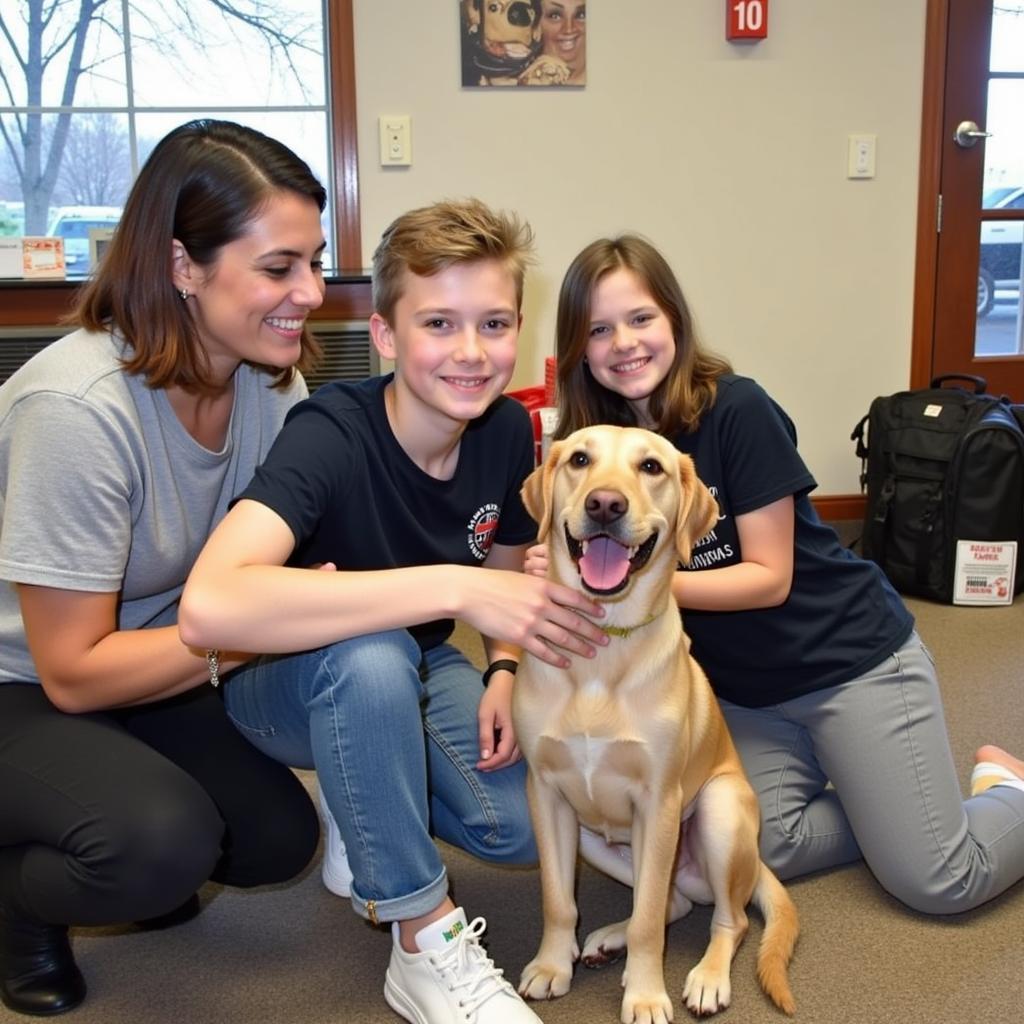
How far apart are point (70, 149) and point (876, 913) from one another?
11.6ft

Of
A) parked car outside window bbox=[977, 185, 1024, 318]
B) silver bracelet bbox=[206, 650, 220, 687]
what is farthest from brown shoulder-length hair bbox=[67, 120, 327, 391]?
parked car outside window bbox=[977, 185, 1024, 318]

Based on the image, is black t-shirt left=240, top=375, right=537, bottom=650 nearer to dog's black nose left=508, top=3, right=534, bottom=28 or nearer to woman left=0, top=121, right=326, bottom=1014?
woman left=0, top=121, right=326, bottom=1014

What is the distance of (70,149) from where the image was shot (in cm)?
393

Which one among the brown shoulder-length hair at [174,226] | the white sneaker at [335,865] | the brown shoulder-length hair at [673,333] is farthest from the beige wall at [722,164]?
the white sneaker at [335,865]

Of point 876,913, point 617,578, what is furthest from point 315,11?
point 876,913

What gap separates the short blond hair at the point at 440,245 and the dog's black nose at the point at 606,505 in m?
0.43

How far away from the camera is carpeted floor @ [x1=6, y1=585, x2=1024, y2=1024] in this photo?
5.31ft

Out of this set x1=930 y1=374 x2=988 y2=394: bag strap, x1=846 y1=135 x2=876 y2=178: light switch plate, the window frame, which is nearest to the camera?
the window frame

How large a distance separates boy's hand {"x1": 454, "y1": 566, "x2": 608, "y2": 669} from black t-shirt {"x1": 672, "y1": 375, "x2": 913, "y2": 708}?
0.40 metres

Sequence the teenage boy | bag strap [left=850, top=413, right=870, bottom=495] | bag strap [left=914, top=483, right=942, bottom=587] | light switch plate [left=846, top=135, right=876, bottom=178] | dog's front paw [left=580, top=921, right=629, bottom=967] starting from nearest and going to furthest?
the teenage boy, dog's front paw [left=580, top=921, right=629, bottom=967], bag strap [left=914, top=483, right=942, bottom=587], bag strap [left=850, top=413, right=870, bottom=495], light switch plate [left=846, top=135, right=876, bottom=178]

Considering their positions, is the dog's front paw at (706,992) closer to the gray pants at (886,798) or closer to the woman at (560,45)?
the gray pants at (886,798)

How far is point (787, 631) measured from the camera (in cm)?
194

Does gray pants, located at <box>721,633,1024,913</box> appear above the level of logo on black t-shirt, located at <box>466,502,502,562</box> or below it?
below

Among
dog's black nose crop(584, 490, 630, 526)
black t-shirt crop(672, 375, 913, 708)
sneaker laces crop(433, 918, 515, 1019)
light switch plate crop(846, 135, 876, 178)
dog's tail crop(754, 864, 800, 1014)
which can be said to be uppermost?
light switch plate crop(846, 135, 876, 178)
